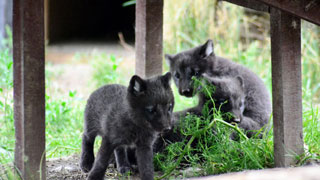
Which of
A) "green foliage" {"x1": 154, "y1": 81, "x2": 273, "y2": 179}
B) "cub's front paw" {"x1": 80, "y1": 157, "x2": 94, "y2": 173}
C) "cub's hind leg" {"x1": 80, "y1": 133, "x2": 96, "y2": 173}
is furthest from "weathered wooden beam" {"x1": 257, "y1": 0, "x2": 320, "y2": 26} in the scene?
"cub's front paw" {"x1": 80, "y1": 157, "x2": 94, "y2": 173}

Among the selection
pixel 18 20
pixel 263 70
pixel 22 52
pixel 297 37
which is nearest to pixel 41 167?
pixel 22 52

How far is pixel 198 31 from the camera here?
9727mm

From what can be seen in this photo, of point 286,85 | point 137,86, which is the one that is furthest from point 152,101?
point 286,85

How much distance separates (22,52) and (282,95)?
201cm

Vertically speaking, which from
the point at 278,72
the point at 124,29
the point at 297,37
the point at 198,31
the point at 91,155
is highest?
the point at 124,29

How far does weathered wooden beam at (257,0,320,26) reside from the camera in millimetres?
3520

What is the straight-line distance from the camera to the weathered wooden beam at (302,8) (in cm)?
352

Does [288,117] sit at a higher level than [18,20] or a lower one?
lower

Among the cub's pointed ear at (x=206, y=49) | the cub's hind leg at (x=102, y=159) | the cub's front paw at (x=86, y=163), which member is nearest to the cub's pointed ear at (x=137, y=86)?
the cub's hind leg at (x=102, y=159)

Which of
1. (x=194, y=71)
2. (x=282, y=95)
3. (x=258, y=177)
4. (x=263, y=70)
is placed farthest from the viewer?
(x=263, y=70)

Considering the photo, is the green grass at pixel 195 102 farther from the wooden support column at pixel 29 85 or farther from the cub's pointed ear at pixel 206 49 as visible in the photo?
the cub's pointed ear at pixel 206 49

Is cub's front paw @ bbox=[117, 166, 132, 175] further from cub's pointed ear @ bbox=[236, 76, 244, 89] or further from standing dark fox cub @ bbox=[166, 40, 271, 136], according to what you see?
cub's pointed ear @ bbox=[236, 76, 244, 89]

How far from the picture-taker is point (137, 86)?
3750mm

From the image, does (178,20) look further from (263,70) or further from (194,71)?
(194,71)
